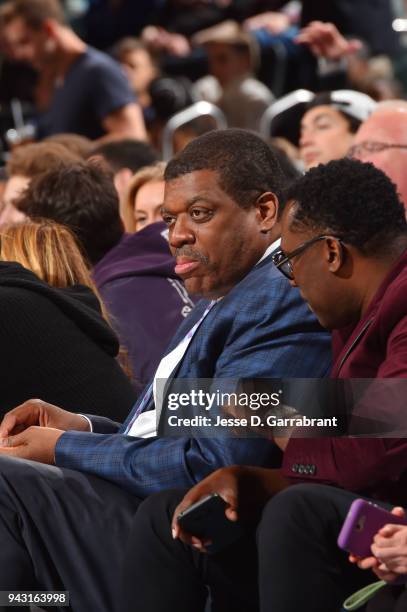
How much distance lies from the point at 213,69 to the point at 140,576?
6429 millimetres

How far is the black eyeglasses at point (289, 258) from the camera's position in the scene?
2.83 m

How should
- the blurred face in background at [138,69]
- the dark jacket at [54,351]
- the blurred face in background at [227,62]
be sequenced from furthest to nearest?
the blurred face in background at [138,69] → the blurred face in background at [227,62] → the dark jacket at [54,351]

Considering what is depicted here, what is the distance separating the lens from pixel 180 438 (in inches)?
117

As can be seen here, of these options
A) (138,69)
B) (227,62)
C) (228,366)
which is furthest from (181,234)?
(138,69)

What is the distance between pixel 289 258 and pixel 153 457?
0.57m

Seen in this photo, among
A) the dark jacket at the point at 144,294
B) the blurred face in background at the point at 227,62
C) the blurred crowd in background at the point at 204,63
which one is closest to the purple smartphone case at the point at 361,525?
the dark jacket at the point at 144,294

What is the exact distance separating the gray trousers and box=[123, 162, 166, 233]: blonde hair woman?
1.91 m

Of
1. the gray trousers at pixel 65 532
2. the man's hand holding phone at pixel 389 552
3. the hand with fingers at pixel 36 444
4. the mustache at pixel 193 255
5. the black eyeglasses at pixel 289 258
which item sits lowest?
the gray trousers at pixel 65 532

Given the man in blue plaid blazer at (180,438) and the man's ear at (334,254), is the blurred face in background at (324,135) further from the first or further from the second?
the man's ear at (334,254)

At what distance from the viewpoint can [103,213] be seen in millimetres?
4438

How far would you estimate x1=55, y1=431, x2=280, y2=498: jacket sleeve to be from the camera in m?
2.88

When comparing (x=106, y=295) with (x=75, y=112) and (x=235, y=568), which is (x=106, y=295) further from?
(x=75, y=112)

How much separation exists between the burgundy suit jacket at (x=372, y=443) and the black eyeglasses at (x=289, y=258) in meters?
0.19

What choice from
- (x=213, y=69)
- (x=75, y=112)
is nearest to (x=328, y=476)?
(x=75, y=112)
